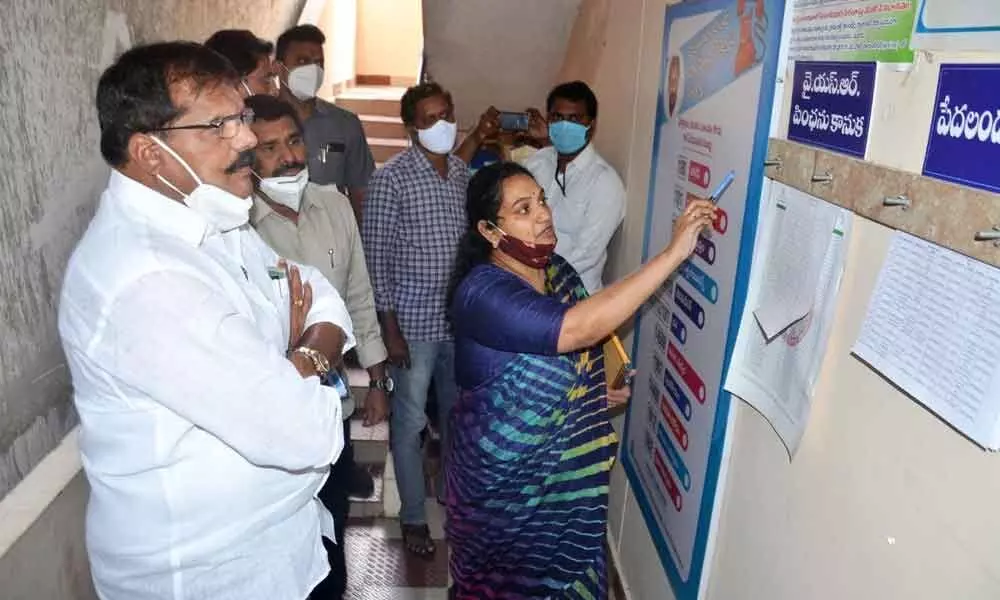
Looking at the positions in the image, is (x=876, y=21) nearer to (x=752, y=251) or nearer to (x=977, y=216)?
(x=977, y=216)

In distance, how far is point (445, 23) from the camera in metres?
4.55

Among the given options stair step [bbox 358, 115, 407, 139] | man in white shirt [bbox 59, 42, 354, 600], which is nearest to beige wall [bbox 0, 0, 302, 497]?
man in white shirt [bbox 59, 42, 354, 600]

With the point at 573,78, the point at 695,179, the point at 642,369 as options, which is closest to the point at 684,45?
the point at 695,179

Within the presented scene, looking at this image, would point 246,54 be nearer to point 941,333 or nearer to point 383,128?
point 941,333

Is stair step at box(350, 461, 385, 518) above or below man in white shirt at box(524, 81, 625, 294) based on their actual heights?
below

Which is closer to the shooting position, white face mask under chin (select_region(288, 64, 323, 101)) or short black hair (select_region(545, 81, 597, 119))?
short black hair (select_region(545, 81, 597, 119))

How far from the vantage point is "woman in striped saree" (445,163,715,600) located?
167 centimetres

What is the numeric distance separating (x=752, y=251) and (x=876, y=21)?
0.53m

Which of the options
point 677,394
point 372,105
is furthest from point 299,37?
point 372,105

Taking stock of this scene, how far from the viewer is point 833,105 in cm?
118

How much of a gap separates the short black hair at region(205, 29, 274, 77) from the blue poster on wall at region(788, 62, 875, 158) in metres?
1.89

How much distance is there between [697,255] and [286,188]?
1.10 meters

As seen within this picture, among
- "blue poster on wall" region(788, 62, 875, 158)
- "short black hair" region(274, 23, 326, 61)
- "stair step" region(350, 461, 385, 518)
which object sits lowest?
"stair step" region(350, 461, 385, 518)

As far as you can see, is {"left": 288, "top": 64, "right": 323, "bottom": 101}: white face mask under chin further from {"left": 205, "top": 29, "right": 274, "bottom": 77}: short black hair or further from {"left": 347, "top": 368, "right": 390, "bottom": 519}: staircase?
{"left": 347, "top": 368, "right": 390, "bottom": 519}: staircase
